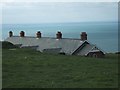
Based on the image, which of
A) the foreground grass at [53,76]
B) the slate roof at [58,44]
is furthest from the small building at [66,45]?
the foreground grass at [53,76]

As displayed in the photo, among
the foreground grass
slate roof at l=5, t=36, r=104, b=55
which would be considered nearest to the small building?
slate roof at l=5, t=36, r=104, b=55

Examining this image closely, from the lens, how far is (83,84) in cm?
1440

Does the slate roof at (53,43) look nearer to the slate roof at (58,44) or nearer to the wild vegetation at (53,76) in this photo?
the slate roof at (58,44)

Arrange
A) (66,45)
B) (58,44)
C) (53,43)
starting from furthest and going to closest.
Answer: (53,43)
(58,44)
(66,45)

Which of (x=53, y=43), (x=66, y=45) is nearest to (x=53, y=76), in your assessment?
(x=66, y=45)

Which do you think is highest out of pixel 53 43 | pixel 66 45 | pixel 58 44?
pixel 53 43

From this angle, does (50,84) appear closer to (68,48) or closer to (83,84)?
(83,84)

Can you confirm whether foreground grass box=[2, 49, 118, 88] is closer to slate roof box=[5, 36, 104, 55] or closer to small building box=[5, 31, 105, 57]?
small building box=[5, 31, 105, 57]

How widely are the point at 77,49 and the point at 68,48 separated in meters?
2.24

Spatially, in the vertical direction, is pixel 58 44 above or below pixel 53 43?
below

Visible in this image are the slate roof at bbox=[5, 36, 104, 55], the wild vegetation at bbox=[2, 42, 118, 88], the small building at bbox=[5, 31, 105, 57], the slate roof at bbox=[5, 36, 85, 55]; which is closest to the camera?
the wild vegetation at bbox=[2, 42, 118, 88]

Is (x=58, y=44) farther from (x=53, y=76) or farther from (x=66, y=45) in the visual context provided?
(x=53, y=76)

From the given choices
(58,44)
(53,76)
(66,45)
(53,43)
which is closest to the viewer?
(53,76)

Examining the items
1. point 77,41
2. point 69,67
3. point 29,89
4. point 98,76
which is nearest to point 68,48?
point 77,41
